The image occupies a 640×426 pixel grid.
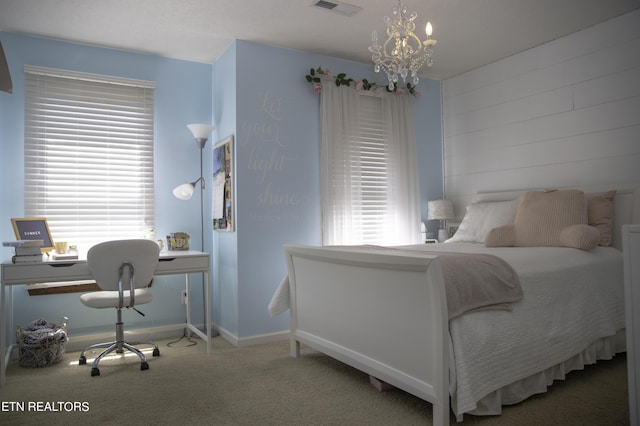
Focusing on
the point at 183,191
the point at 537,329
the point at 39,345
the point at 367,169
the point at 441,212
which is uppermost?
the point at 367,169

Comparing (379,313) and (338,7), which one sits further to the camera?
(338,7)

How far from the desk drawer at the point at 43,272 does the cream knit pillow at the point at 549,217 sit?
3100 mm

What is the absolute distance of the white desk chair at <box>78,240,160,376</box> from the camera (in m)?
2.98

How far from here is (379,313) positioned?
7.88 ft

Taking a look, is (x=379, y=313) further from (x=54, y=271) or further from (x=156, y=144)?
(x=156, y=144)

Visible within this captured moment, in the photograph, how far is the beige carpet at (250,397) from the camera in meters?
2.24

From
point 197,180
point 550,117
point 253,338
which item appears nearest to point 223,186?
point 197,180

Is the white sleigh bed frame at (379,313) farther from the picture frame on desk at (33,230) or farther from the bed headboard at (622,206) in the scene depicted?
the picture frame on desk at (33,230)

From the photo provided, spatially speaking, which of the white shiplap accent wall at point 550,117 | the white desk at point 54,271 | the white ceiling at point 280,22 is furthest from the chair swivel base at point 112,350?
the white shiplap accent wall at point 550,117

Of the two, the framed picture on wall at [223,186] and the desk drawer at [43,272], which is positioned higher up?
the framed picture on wall at [223,186]

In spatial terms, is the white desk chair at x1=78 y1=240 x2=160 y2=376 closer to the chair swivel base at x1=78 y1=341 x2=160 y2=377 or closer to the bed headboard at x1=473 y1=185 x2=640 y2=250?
the chair swivel base at x1=78 y1=341 x2=160 y2=377

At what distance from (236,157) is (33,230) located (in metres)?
1.59

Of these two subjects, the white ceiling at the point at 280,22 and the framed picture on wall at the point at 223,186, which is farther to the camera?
the framed picture on wall at the point at 223,186

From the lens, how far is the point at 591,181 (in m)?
3.65
